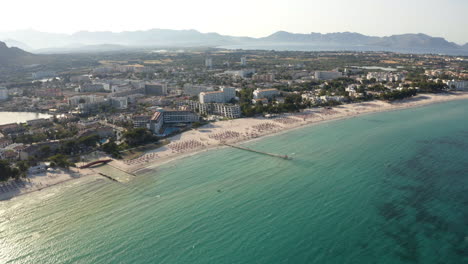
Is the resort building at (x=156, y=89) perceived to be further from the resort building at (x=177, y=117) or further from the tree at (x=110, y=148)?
the tree at (x=110, y=148)

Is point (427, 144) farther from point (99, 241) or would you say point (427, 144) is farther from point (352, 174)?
point (99, 241)

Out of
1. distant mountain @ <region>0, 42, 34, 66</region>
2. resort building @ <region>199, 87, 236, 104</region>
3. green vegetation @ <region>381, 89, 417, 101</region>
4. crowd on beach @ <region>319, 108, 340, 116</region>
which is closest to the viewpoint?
crowd on beach @ <region>319, 108, 340, 116</region>

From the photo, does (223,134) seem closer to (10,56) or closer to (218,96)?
(218,96)

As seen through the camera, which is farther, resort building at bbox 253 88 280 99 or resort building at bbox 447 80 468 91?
resort building at bbox 447 80 468 91

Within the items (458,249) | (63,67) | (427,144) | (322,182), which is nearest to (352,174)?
(322,182)

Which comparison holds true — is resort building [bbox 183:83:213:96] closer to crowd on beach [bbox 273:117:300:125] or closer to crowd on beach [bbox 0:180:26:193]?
crowd on beach [bbox 273:117:300:125]

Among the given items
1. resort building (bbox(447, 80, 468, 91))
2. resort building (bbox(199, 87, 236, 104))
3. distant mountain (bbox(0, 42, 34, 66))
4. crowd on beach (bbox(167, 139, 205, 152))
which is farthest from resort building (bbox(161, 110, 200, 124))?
distant mountain (bbox(0, 42, 34, 66))
